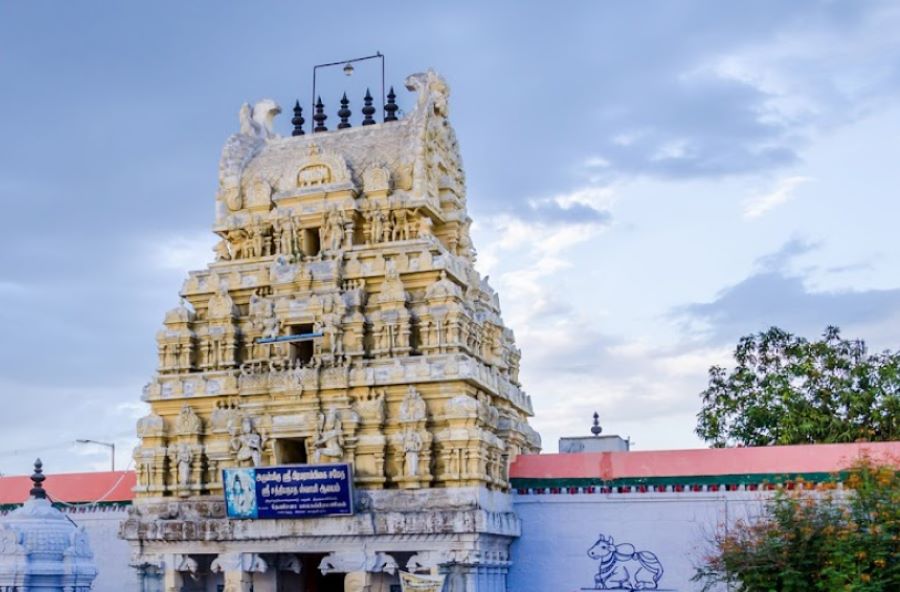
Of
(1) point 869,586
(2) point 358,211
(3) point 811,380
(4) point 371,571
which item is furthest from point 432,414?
(3) point 811,380

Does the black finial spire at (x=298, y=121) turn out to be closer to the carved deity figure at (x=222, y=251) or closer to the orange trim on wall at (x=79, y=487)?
the carved deity figure at (x=222, y=251)

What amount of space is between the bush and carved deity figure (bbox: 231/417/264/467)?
919 cm

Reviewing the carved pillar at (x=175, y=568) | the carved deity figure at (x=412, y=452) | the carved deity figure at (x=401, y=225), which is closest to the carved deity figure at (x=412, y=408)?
the carved deity figure at (x=412, y=452)

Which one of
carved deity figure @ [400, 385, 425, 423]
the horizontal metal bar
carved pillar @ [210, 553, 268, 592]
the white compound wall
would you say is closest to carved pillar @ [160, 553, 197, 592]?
carved pillar @ [210, 553, 268, 592]

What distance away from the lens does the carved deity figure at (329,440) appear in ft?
80.9

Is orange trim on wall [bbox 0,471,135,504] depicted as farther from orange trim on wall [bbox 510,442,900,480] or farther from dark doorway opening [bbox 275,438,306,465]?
orange trim on wall [bbox 510,442,900,480]

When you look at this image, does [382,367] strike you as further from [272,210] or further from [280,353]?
[272,210]

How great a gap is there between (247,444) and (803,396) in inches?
624

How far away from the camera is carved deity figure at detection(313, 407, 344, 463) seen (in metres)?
24.7

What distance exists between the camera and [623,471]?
25.1m

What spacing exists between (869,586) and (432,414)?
9.04 meters

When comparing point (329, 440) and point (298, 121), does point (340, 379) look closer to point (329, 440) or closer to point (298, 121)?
point (329, 440)

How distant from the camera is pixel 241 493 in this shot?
81.1 ft

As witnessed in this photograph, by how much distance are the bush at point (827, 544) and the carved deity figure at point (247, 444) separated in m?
9.19
